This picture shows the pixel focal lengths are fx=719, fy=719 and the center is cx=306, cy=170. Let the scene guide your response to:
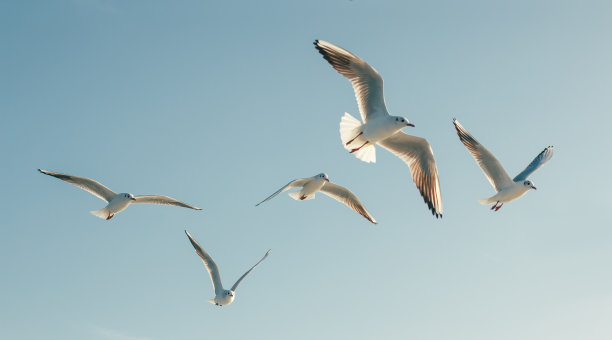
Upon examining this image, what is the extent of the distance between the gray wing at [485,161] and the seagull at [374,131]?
158 cm

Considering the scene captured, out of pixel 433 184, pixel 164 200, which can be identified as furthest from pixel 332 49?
pixel 164 200

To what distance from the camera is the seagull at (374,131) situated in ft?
46.5

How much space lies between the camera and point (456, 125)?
55.5 ft

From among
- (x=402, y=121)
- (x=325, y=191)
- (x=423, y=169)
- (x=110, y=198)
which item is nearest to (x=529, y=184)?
(x=423, y=169)

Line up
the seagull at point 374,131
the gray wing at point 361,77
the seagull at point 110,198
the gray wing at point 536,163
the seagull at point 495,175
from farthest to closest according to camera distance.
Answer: the gray wing at point 536,163 < the seagull at point 110,198 < the seagull at point 495,175 < the seagull at point 374,131 < the gray wing at point 361,77

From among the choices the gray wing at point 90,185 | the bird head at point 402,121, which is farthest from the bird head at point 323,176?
the gray wing at point 90,185

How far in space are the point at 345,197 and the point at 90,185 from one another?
6.59 metres

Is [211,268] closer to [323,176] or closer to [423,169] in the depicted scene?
[323,176]

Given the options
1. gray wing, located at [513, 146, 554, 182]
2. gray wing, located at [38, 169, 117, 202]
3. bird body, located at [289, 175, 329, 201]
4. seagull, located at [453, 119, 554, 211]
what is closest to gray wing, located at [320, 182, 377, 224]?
bird body, located at [289, 175, 329, 201]

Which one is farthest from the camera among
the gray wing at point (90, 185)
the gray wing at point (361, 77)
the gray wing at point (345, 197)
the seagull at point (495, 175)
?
the gray wing at point (345, 197)

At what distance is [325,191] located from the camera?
19.0m

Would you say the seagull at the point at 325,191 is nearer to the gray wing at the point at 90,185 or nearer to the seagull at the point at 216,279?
the seagull at the point at 216,279

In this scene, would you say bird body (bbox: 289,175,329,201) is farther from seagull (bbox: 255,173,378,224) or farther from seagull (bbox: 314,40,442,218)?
seagull (bbox: 314,40,442,218)

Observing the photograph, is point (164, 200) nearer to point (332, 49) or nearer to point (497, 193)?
point (332, 49)
